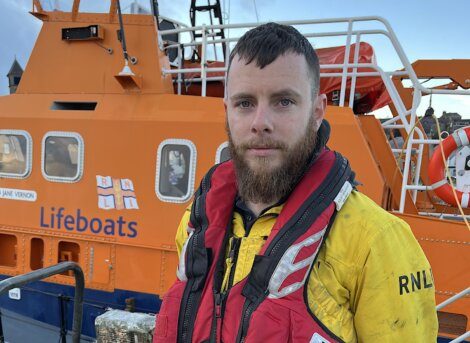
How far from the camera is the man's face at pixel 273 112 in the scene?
1.19 metres

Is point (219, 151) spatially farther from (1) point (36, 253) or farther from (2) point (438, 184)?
(1) point (36, 253)

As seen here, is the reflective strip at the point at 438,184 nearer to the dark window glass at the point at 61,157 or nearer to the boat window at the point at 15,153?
the dark window glass at the point at 61,157

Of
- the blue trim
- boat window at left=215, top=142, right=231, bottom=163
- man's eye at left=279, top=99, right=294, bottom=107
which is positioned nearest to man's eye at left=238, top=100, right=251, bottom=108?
man's eye at left=279, top=99, right=294, bottom=107

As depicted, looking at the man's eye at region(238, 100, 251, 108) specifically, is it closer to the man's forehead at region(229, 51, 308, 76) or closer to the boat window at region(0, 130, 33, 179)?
the man's forehead at region(229, 51, 308, 76)

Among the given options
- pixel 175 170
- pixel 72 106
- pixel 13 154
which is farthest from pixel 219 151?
pixel 13 154

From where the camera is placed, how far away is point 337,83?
4.03 metres

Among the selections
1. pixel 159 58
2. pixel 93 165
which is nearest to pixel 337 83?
pixel 159 58

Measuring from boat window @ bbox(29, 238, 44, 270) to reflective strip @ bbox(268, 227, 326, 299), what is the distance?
4.06 m

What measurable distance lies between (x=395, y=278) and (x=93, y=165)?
363cm

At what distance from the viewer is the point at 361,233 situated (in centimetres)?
114

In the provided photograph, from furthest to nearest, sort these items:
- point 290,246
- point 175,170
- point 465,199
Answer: point 175,170 < point 465,199 < point 290,246

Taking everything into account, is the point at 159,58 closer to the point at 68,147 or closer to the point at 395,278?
the point at 68,147

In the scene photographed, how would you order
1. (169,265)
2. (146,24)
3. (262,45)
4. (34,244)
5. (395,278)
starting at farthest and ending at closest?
1. (34,244)
2. (146,24)
3. (169,265)
4. (262,45)
5. (395,278)

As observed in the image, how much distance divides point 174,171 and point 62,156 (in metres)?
1.38
